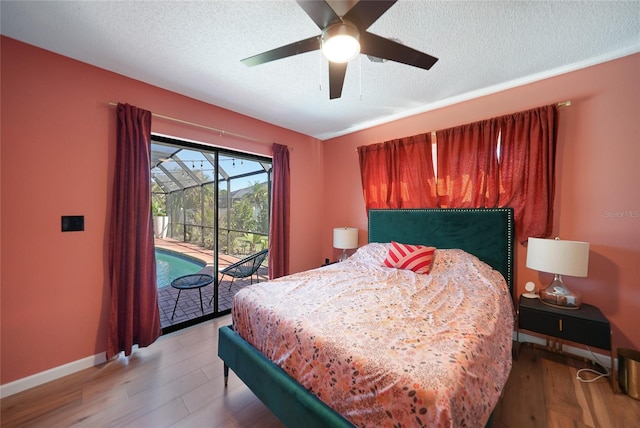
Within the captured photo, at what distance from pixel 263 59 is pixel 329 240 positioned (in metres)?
3.05

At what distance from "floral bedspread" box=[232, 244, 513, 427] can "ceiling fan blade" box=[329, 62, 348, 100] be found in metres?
1.62

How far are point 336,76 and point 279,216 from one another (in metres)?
2.14

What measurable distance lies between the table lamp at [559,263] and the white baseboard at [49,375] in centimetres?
392

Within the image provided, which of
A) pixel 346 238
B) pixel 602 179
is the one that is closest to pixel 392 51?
pixel 602 179

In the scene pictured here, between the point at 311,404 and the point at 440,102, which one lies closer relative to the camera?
the point at 311,404

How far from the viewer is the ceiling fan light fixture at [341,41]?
1.28 m

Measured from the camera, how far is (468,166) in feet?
8.66

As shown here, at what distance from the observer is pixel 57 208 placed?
6.24ft

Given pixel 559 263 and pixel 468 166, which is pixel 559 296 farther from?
pixel 468 166

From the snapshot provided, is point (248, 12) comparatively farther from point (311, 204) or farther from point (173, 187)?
point (311, 204)

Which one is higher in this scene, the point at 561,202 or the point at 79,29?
the point at 79,29

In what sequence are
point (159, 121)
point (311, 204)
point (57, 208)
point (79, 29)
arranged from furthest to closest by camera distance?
point (311, 204)
point (159, 121)
point (57, 208)
point (79, 29)

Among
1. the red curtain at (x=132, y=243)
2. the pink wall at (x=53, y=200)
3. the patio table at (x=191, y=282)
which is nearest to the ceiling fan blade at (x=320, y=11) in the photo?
the red curtain at (x=132, y=243)

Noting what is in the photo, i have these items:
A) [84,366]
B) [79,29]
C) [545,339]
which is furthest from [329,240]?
[79,29]
